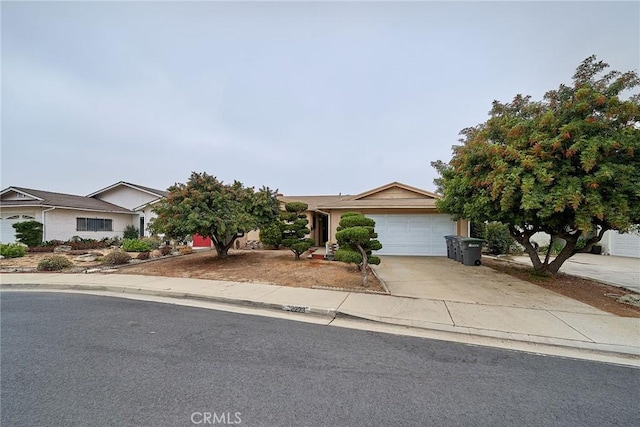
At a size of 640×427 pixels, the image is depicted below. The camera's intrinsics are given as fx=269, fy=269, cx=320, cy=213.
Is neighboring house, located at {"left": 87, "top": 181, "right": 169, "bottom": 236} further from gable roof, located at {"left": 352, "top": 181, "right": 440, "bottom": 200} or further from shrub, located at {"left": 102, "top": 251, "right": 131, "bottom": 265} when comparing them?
gable roof, located at {"left": 352, "top": 181, "right": 440, "bottom": 200}

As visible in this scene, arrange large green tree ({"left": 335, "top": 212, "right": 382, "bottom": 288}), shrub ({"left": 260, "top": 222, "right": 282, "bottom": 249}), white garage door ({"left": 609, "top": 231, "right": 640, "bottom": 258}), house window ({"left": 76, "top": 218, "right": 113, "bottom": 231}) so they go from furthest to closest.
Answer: house window ({"left": 76, "top": 218, "right": 113, "bottom": 231}), white garage door ({"left": 609, "top": 231, "right": 640, "bottom": 258}), shrub ({"left": 260, "top": 222, "right": 282, "bottom": 249}), large green tree ({"left": 335, "top": 212, "right": 382, "bottom": 288})

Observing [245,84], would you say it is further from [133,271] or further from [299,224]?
[133,271]

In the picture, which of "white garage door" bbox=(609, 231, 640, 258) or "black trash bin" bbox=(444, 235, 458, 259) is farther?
"white garage door" bbox=(609, 231, 640, 258)

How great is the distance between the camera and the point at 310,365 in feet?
11.6

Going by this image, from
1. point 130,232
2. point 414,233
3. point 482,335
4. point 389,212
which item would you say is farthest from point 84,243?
point 482,335

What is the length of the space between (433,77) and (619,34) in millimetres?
6034

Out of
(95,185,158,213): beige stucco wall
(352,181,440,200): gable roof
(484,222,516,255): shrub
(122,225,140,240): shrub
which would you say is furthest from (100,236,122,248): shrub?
(484,222,516,255): shrub

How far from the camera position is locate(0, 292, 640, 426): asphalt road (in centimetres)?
256

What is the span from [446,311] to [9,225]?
991 inches

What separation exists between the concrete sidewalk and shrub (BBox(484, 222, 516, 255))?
358 inches

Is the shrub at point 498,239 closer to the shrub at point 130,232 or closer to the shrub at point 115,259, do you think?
the shrub at point 115,259

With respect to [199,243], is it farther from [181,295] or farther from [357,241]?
[357,241]

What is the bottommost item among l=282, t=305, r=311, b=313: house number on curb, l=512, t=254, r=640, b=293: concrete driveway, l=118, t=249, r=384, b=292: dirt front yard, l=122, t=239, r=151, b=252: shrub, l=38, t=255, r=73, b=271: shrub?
l=512, t=254, r=640, b=293: concrete driveway

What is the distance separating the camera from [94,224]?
19703 mm
